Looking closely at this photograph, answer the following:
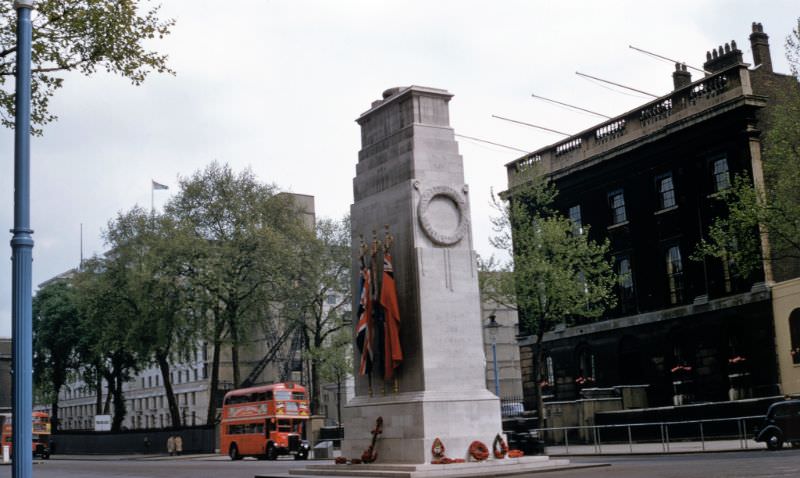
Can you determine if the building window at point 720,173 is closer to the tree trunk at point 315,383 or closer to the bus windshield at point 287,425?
the bus windshield at point 287,425

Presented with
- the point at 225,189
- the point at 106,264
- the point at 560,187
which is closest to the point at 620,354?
the point at 560,187

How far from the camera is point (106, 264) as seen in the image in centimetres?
6328

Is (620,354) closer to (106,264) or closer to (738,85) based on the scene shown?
(738,85)

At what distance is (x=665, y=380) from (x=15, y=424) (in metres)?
40.0

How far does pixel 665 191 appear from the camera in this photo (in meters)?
47.3

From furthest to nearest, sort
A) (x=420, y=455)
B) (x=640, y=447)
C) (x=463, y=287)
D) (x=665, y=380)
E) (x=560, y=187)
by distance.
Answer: (x=560, y=187)
(x=665, y=380)
(x=640, y=447)
(x=463, y=287)
(x=420, y=455)

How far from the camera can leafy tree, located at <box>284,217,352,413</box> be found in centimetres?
5959

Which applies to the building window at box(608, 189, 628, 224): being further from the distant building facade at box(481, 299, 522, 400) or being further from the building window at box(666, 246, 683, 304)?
the distant building facade at box(481, 299, 522, 400)

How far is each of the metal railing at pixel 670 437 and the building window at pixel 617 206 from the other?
11823 millimetres

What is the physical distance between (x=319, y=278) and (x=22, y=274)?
48.9 metres

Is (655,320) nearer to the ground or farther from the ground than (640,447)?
farther from the ground

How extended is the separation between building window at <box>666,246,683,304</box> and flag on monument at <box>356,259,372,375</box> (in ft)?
85.4

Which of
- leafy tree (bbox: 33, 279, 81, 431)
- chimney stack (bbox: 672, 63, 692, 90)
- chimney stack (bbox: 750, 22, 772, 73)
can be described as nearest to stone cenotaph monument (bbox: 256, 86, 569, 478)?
chimney stack (bbox: 750, 22, 772, 73)

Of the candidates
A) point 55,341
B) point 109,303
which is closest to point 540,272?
point 109,303
